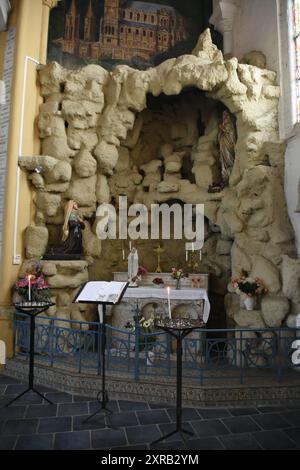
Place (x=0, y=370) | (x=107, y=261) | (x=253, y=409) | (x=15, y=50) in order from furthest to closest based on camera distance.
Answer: (x=107, y=261), (x=15, y=50), (x=0, y=370), (x=253, y=409)

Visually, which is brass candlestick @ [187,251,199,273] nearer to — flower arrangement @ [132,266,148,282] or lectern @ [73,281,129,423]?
flower arrangement @ [132,266,148,282]

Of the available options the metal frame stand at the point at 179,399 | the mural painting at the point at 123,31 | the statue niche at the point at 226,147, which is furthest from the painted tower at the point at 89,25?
the metal frame stand at the point at 179,399

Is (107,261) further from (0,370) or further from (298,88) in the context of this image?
(298,88)

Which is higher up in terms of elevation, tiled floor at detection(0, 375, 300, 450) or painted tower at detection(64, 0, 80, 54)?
painted tower at detection(64, 0, 80, 54)

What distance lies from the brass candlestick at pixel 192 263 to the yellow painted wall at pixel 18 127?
4.22m

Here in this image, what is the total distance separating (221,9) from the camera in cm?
919

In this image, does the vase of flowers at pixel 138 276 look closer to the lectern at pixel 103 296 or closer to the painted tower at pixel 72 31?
the lectern at pixel 103 296

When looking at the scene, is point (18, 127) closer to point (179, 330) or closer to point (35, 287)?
point (35, 287)

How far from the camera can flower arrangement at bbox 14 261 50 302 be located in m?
6.29

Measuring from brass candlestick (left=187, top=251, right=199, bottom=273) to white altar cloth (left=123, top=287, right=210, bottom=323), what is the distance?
61.7 inches

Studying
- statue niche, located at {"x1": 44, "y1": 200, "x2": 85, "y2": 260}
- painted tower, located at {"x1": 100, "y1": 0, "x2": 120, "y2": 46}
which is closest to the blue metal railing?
statue niche, located at {"x1": 44, "y1": 200, "x2": 85, "y2": 260}

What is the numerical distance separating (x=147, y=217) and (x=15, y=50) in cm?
504

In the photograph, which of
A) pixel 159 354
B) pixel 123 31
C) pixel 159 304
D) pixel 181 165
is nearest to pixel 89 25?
pixel 123 31

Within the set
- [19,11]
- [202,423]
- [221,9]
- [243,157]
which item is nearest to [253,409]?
[202,423]
